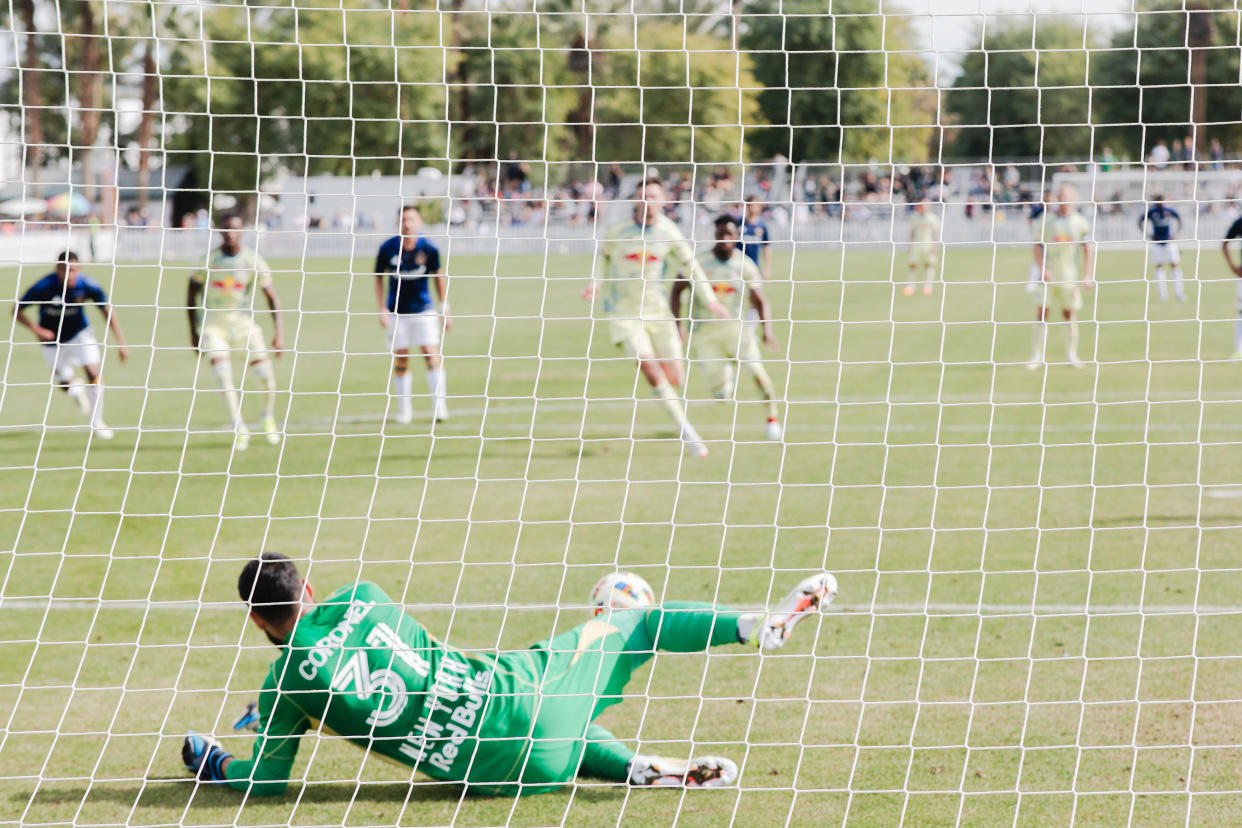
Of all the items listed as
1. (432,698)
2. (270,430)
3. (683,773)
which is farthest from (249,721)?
(270,430)

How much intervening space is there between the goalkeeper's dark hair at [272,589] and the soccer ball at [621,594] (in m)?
1.11

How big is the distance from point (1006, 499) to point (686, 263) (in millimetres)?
3575

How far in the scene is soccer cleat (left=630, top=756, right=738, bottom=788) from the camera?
4359 mm

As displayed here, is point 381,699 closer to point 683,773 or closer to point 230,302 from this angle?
point 683,773

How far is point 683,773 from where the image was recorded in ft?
14.3

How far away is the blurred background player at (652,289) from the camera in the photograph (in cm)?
1061

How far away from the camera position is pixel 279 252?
140 feet

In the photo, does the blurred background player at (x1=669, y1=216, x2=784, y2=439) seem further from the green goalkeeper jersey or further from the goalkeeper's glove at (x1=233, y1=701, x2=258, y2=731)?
the green goalkeeper jersey

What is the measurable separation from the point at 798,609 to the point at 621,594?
78 cm

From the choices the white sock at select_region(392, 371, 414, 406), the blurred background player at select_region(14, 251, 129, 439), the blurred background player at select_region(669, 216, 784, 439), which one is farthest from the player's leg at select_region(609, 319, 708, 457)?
the blurred background player at select_region(14, 251, 129, 439)

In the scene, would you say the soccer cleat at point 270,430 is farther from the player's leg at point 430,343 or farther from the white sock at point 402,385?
the player's leg at point 430,343

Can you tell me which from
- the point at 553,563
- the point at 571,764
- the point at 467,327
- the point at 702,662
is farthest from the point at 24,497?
the point at 467,327

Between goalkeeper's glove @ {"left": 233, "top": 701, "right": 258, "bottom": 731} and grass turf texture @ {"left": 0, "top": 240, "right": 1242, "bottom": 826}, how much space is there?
0.15m

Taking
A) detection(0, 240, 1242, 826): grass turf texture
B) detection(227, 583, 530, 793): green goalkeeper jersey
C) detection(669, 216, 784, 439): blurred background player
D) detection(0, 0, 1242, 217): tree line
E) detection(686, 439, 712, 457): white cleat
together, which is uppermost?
detection(0, 0, 1242, 217): tree line
